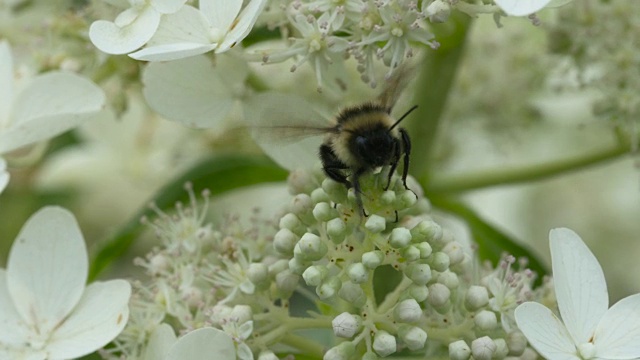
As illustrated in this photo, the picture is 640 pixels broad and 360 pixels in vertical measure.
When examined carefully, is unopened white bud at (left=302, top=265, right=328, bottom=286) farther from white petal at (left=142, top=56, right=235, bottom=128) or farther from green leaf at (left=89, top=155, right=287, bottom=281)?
green leaf at (left=89, top=155, right=287, bottom=281)

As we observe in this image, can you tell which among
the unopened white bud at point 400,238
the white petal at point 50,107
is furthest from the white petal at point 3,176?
the unopened white bud at point 400,238

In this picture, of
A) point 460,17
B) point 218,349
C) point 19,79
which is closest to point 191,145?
point 19,79

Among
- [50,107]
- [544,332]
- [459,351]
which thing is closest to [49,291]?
[50,107]

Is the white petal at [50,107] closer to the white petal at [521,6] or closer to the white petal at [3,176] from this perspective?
the white petal at [3,176]

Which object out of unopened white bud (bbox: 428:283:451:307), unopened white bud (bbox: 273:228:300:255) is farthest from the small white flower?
unopened white bud (bbox: 273:228:300:255)

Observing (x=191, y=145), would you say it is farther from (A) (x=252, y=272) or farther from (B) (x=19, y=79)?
(A) (x=252, y=272)

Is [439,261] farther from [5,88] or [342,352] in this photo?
[5,88]

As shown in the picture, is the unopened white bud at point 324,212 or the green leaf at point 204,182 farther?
the green leaf at point 204,182
